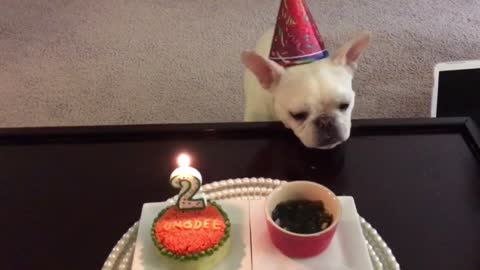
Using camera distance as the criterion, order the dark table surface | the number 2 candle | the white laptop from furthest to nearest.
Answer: the white laptop
the dark table surface
the number 2 candle

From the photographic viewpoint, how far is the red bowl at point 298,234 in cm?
71

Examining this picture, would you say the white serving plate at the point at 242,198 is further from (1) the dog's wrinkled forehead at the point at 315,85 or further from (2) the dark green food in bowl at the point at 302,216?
(1) the dog's wrinkled forehead at the point at 315,85

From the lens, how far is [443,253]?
0.81 meters

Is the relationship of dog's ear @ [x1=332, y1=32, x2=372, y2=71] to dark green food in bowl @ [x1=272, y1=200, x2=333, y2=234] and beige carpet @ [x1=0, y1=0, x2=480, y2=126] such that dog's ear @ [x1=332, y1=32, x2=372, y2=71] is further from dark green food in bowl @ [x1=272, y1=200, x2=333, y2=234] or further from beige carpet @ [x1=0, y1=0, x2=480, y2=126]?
beige carpet @ [x1=0, y1=0, x2=480, y2=126]

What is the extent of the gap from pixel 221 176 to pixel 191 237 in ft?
0.69

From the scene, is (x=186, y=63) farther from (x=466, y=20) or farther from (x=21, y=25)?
(x=466, y=20)

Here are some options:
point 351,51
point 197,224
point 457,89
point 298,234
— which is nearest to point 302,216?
point 298,234

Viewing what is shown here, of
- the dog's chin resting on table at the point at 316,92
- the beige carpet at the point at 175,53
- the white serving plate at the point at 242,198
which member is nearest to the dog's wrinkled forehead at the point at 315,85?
the dog's chin resting on table at the point at 316,92

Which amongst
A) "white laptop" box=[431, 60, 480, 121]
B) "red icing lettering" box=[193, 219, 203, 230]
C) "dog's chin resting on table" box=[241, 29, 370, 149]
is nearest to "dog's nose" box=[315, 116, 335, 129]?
"dog's chin resting on table" box=[241, 29, 370, 149]

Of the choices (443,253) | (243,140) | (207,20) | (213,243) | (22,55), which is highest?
(22,55)

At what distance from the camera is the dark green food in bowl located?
29.0 inches

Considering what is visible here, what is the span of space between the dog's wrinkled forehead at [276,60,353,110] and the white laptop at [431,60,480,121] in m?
0.40

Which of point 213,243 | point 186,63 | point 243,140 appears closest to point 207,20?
point 186,63

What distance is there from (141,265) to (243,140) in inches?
13.6
